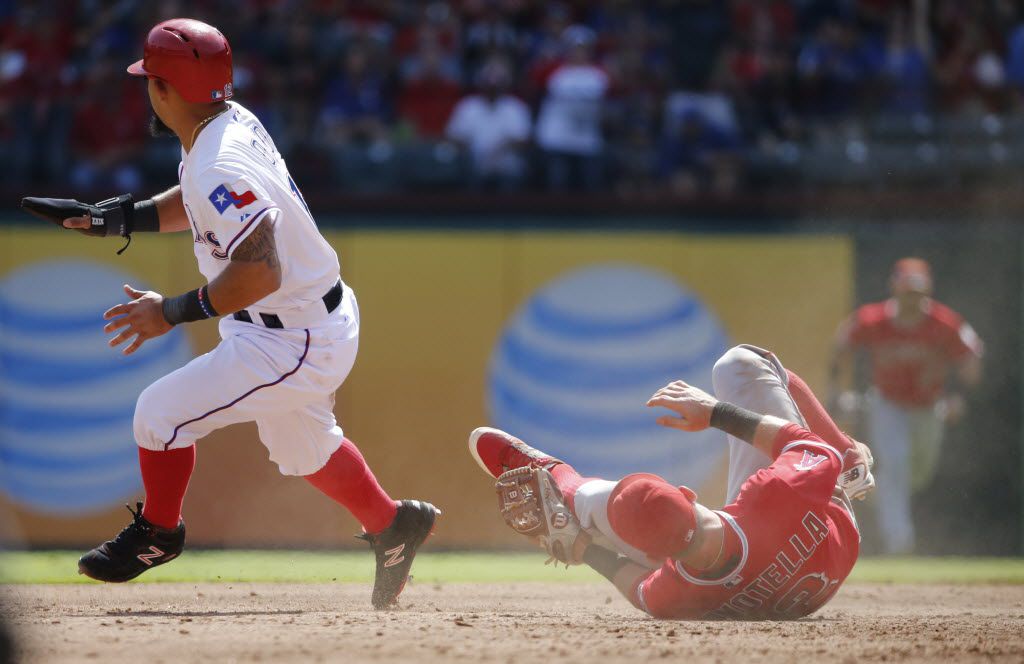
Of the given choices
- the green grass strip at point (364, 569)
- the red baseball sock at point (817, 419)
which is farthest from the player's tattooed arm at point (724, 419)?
the green grass strip at point (364, 569)

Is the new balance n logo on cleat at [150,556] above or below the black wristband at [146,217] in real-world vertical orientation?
below

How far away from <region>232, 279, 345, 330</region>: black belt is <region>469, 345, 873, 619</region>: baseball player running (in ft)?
3.03

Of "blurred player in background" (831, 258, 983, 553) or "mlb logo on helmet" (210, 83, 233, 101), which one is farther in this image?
Result: "blurred player in background" (831, 258, 983, 553)

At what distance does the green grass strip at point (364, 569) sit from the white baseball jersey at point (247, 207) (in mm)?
2317

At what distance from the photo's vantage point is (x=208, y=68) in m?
4.82

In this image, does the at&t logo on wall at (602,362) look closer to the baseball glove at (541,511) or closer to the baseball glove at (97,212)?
the baseball glove at (97,212)

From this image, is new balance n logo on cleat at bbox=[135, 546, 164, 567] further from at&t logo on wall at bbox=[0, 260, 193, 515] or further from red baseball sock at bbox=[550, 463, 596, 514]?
at&t logo on wall at bbox=[0, 260, 193, 515]

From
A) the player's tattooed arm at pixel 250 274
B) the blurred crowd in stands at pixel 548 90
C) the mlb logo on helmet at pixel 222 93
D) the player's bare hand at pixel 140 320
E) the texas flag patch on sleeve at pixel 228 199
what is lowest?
the player's bare hand at pixel 140 320

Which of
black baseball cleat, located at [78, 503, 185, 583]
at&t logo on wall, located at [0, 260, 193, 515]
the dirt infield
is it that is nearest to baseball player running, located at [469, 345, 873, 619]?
the dirt infield

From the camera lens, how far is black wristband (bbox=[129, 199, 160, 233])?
17.4 feet

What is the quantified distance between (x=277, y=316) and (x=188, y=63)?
0.99 meters

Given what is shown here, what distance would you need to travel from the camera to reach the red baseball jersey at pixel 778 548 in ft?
14.6

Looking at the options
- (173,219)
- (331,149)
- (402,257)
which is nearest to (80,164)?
(331,149)

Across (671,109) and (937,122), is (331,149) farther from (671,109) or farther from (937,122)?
(937,122)
